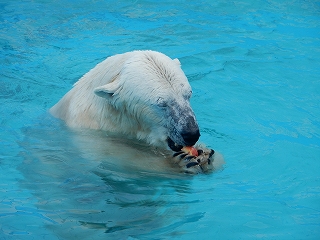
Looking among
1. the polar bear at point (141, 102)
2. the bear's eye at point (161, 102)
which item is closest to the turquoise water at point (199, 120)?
the polar bear at point (141, 102)

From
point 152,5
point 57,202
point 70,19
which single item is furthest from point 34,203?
point 152,5

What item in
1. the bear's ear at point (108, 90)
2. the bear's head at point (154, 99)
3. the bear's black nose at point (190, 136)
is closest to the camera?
the bear's black nose at point (190, 136)

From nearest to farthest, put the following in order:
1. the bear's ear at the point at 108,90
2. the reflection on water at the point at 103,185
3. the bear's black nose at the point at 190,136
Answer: the reflection on water at the point at 103,185
the bear's black nose at the point at 190,136
the bear's ear at the point at 108,90

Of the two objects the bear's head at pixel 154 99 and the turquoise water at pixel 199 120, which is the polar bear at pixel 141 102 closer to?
the bear's head at pixel 154 99

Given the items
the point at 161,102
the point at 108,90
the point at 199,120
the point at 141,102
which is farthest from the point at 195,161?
the point at 199,120

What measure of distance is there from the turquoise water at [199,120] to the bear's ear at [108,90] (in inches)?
14.5

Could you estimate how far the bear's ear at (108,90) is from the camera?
4281 mm

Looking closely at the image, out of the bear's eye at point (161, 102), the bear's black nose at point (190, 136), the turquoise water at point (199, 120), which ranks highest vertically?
the bear's eye at point (161, 102)

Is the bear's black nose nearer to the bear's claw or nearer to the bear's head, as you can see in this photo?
the bear's head

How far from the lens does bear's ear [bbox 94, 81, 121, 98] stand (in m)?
4.28

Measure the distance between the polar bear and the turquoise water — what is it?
0.16 m

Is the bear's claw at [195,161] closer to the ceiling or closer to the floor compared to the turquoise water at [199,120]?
closer to the ceiling

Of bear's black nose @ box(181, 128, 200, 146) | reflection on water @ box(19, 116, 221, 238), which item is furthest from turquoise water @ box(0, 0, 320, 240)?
bear's black nose @ box(181, 128, 200, 146)

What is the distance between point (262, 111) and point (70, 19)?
4.51 metres
